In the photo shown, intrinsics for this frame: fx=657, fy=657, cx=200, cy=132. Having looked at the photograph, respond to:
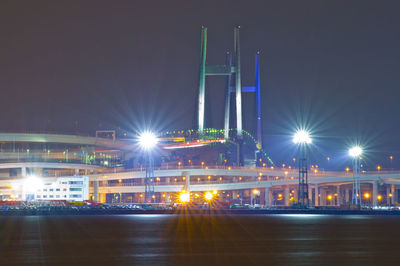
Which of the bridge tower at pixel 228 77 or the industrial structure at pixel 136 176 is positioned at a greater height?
the bridge tower at pixel 228 77

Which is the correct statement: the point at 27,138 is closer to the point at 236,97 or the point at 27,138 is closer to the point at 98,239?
the point at 236,97

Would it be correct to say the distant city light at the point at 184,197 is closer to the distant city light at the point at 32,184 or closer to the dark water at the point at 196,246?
the distant city light at the point at 32,184

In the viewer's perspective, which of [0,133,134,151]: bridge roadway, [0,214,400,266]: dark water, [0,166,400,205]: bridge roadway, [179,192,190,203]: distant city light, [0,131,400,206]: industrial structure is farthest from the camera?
[0,133,134,151]: bridge roadway

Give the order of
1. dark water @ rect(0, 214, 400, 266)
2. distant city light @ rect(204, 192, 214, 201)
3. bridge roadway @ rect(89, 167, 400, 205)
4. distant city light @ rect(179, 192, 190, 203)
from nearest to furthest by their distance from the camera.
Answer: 1. dark water @ rect(0, 214, 400, 266)
2. distant city light @ rect(179, 192, 190, 203)
3. distant city light @ rect(204, 192, 214, 201)
4. bridge roadway @ rect(89, 167, 400, 205)

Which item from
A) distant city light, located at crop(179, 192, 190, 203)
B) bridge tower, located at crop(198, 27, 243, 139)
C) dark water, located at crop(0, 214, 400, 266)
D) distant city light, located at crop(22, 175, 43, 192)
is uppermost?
bridge tower, located at crop(198, 27, 243, 139)

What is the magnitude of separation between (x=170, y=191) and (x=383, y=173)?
36728 mm

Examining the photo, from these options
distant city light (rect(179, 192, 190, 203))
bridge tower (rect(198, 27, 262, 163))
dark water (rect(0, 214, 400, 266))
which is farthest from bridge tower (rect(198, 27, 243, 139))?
dark water (rect(0, 214, 400, 266))

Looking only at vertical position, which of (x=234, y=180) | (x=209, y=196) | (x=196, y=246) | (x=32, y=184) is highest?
(x=234, y=180)

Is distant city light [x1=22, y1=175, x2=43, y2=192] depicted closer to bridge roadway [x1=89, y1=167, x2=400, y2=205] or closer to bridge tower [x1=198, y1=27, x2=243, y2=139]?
bridge roadway [x1=89, y1=167, x2=400, y2=205]

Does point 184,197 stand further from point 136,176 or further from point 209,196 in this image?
point 136,176

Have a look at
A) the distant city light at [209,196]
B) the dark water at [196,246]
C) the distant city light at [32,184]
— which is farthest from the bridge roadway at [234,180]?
the dark water at [196,246]

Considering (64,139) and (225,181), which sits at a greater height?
(64,139)

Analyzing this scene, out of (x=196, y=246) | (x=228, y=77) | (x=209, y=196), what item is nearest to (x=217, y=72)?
(x=228, y=77)

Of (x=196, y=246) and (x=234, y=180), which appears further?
(x=234, y=180)
